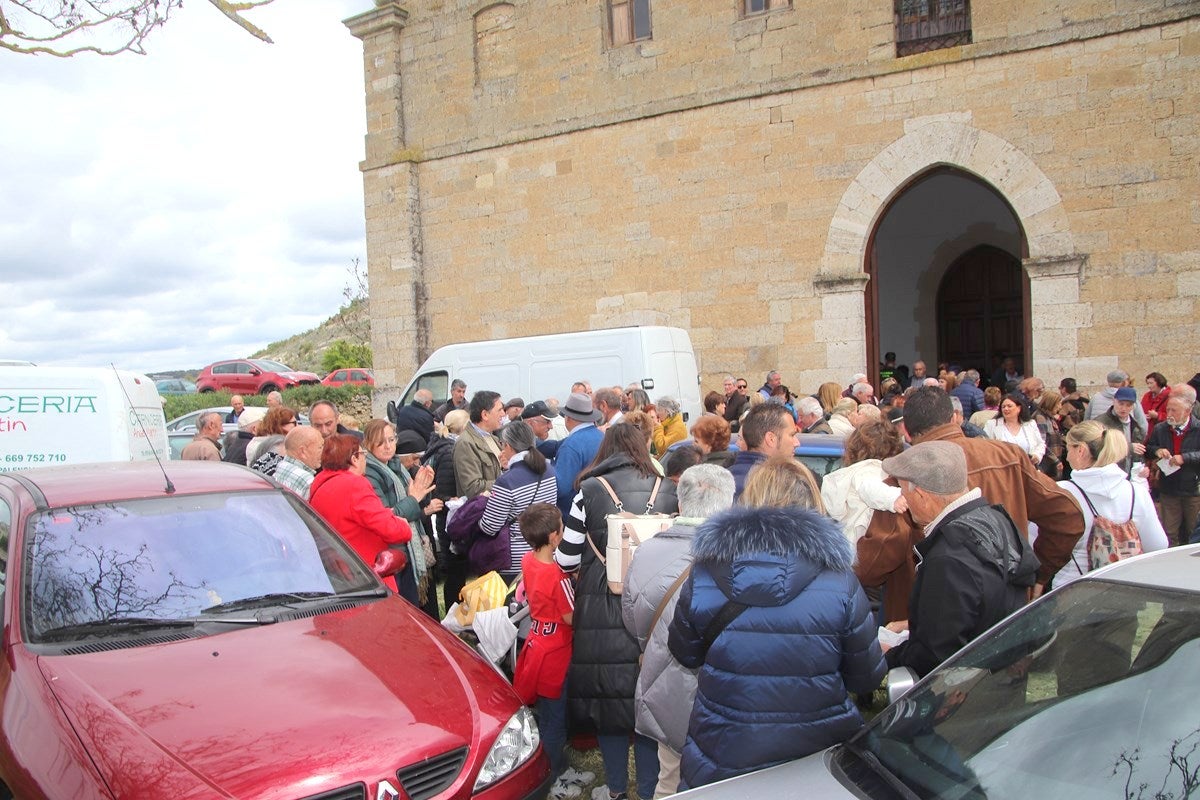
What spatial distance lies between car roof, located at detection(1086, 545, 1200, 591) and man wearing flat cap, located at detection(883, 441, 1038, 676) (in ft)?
1.54

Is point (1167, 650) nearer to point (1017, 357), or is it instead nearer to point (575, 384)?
point (575, 384)

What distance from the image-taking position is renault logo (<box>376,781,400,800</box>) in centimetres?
282

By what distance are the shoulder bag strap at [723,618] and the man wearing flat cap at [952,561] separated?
777mm

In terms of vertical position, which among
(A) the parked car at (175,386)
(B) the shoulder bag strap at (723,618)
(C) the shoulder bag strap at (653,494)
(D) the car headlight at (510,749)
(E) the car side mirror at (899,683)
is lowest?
(D) the car headlight at (510,749)

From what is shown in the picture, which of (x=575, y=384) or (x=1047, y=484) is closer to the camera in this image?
(x=1047, y=484)

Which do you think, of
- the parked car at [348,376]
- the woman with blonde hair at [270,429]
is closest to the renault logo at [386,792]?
the woman with blonde hair at [270,429]

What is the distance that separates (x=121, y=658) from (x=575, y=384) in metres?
8.00

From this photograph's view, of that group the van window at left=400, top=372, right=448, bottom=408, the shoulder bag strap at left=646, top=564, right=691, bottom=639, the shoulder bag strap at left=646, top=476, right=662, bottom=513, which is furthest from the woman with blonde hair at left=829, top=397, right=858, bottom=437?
the van window at left=400, top=372, right=448, bottom=408

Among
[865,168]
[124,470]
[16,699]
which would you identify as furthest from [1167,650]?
[865,168]

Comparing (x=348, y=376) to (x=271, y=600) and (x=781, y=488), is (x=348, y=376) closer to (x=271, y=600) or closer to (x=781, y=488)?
(x=271, y=600)

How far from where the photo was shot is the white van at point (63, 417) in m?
6.99

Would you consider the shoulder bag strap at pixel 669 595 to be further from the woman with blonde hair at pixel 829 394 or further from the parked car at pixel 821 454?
the woman with blonde hair at pixel 829 394

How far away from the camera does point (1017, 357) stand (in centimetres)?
1747

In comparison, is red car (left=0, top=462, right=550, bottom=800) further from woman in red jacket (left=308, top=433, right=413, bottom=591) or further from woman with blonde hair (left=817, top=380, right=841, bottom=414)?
woman with blonde hair (left=817, top=380, right=841, bottom=414)
